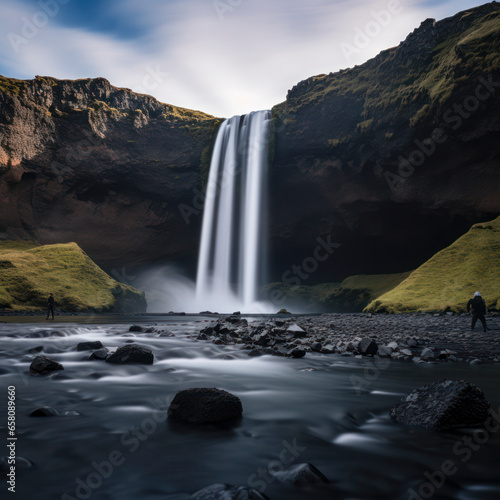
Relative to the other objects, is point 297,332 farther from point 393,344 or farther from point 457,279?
point 457,279

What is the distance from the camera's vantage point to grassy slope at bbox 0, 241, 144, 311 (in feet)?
81.0

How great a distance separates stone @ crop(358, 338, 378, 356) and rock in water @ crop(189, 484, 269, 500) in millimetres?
6182

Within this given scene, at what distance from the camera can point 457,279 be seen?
2012cm

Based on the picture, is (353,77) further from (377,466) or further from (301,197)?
(377,466)

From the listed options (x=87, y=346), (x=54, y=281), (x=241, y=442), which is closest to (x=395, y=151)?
(x=54, y=281)

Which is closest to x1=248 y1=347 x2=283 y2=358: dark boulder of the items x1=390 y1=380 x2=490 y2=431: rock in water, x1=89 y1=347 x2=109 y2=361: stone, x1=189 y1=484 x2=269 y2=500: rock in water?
x1=89 y1=347 x2=109 y2=361: stone

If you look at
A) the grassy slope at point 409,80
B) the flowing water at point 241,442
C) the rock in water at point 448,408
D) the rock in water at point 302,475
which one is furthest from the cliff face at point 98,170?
the rock in water at point 302,475

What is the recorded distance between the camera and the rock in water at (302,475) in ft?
7.07

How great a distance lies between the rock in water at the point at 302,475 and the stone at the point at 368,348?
226 inches

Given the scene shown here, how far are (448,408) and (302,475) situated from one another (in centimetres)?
172

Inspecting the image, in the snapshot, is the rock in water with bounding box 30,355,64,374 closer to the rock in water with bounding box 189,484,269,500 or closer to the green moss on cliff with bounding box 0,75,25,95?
the rock in water with bounding box 189,484,269,500

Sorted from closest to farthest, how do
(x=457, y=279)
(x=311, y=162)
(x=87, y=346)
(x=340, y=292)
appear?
(x=87, y=346) → (x=457, y=279) → (x=311, y=162) → (x=340, y=292)

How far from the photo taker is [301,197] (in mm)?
38531

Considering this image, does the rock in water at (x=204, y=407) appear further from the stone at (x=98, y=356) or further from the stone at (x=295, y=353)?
the stone at (x=295, y=353)
